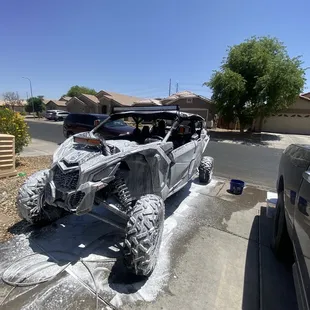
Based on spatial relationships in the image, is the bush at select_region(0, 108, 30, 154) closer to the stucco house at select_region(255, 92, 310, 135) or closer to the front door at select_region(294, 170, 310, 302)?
the front door at select_region(294, 170, 310, 302)

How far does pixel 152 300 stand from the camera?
222cm

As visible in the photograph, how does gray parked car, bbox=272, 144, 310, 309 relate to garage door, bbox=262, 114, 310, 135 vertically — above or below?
above

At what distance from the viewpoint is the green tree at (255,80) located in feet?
54.8

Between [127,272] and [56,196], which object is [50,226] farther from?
[127,272]

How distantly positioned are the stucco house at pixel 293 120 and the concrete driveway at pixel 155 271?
915 inches

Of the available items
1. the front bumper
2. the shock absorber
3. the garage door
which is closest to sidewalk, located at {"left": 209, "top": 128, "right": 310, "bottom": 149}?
the garage door

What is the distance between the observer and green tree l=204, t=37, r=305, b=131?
16703 mm

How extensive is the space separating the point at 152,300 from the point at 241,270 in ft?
3.90

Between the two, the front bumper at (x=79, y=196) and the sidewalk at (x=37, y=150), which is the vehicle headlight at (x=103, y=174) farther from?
the sidewalk at (x=37, y=150)

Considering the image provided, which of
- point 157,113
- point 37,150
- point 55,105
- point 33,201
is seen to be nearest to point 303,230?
point 157,113

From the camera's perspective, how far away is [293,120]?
2356 cm

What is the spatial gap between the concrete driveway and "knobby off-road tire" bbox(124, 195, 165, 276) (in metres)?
0.26

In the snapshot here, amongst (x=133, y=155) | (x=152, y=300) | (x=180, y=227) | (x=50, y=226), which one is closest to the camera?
(x=152, y=300)

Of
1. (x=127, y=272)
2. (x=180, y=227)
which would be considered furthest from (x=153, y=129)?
(x=127, y=272)
